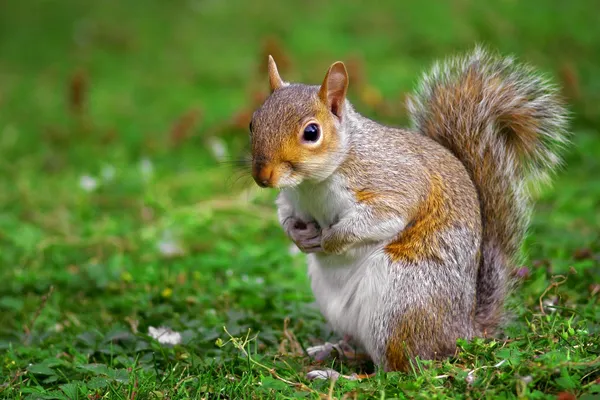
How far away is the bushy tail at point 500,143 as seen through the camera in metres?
2.78

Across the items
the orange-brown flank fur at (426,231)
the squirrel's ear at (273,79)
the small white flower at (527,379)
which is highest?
the squirrel's ear at (273,79)

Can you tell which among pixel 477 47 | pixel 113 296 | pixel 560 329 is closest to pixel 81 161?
pixel 113 296

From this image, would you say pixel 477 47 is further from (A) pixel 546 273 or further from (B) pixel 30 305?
(B) pixel 30 305

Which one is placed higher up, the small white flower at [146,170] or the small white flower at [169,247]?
the small white flower at [146,170]

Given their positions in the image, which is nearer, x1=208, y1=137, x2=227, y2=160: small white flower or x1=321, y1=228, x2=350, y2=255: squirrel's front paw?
x1=321, y1=228, x2=350, y2=255: squirrel's front paw

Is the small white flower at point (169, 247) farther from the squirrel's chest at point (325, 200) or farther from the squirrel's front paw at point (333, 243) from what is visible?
the squirrel's front paw at point (333, 243)

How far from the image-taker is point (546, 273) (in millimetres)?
3215

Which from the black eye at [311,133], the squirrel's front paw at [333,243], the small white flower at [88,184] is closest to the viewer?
the black eye at [311,133]

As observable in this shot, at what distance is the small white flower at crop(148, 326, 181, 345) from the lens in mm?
2891

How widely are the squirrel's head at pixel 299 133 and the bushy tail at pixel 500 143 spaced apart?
447mm

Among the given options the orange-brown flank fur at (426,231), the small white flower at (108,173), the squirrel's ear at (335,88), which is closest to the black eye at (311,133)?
the squirrel's ear at (335,88)

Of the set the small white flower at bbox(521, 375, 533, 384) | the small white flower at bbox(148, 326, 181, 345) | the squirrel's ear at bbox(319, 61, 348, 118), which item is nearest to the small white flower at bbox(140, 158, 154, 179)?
the small white flower at bbox(148, 326, 181, 345)

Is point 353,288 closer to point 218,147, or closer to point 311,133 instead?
point 311,133

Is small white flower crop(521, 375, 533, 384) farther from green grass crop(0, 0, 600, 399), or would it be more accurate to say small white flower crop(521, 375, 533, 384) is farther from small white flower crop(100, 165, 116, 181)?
small white flower crop(100, 165, 116, 181)
